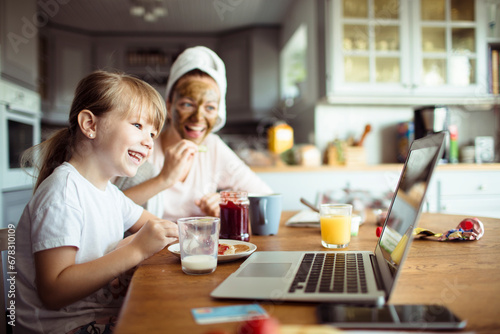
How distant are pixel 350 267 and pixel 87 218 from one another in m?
0.60

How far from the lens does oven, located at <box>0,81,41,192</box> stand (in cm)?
252

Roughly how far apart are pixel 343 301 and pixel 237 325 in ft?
0.50

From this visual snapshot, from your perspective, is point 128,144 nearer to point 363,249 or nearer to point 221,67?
point 363,249

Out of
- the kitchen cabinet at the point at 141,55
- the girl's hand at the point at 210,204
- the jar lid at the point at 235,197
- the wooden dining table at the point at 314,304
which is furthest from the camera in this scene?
the kitchen cabinet at the point at 141,55

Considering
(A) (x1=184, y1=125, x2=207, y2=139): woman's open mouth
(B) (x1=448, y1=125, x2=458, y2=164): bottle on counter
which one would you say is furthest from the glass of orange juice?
(B) (x1=448, y1=125, x2=458, y2=164): bottle on counter

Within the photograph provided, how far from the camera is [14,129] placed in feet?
8.95

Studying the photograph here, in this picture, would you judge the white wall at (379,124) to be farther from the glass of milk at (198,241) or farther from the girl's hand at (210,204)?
the glass of milk at (198,241)

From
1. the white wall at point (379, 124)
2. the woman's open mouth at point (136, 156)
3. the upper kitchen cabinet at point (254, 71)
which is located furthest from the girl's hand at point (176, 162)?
the upper kitchen cabinet at point (254, 71)

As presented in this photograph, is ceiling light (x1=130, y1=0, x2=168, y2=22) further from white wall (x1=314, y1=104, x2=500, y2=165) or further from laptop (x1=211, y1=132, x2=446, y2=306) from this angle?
laptop (x1=211, y1=132, x2=446, y2=306)

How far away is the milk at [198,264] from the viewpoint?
2.28 ft

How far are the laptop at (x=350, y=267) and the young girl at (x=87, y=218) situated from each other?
220mm

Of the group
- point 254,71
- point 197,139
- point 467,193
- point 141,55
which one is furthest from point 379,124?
point 141,55

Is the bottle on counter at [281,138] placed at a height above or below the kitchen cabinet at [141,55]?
below

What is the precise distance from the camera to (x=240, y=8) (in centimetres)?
390
